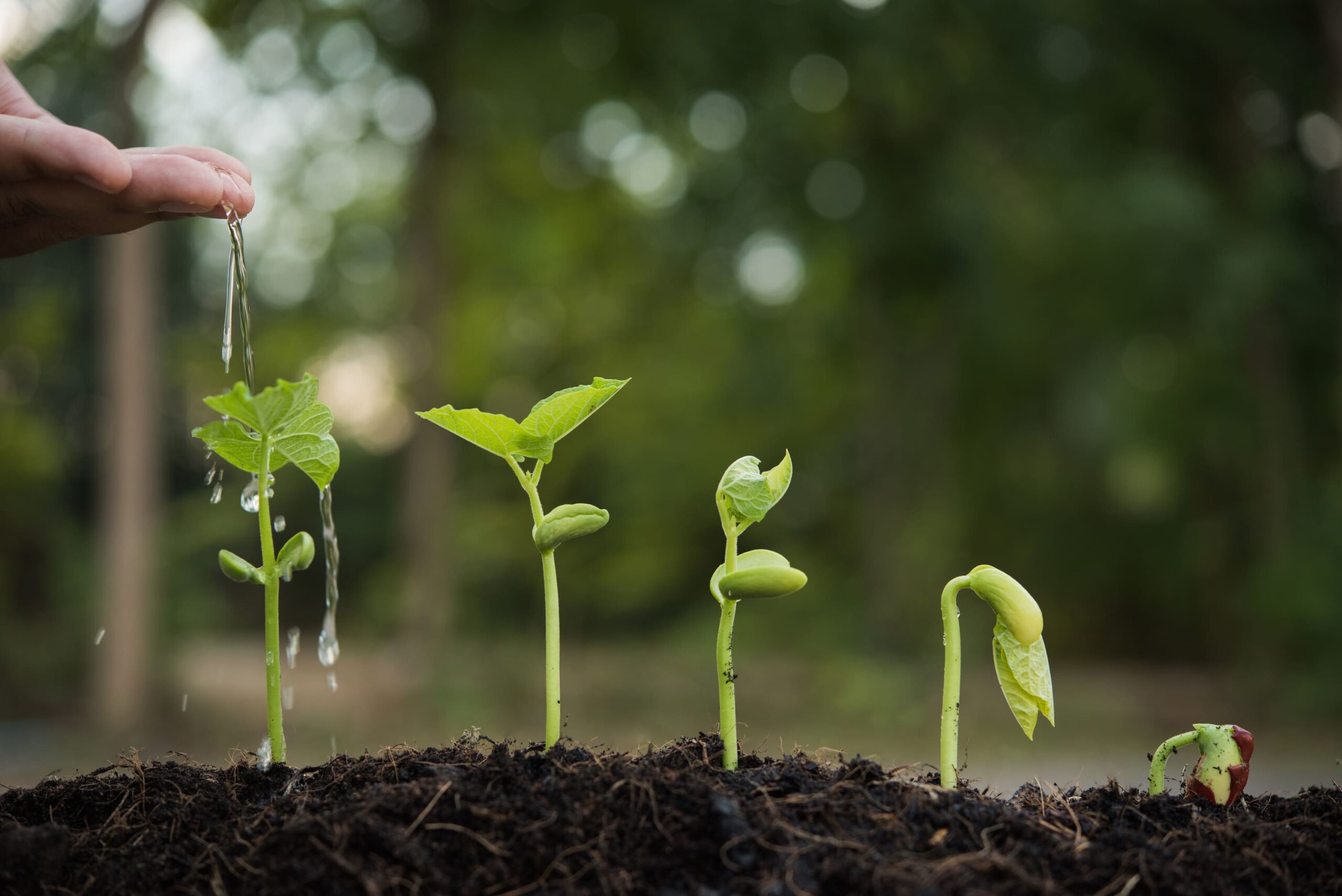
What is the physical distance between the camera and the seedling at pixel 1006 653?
3.98 feet

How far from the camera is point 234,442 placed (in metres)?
1.32

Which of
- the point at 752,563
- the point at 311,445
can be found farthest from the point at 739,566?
the point at 311,445

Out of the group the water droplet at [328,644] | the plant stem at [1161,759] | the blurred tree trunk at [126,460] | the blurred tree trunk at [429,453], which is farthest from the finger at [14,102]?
the blurred tree trunk at [429,453]

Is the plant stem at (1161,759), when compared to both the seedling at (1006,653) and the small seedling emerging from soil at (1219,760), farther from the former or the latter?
the seedling at (1006,653)

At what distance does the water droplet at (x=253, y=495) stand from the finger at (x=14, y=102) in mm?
839

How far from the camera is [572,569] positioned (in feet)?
42.0

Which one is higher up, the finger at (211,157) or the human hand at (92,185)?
the finger at (211,157)

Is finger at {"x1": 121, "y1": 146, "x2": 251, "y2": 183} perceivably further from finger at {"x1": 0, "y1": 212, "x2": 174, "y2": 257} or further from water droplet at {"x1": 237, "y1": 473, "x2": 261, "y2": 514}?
water droplet at {"x1": 237, "y1": 473, "x2": 261, "y2": 514}

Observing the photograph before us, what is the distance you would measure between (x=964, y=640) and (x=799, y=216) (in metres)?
4.18

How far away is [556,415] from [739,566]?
0.30 metres

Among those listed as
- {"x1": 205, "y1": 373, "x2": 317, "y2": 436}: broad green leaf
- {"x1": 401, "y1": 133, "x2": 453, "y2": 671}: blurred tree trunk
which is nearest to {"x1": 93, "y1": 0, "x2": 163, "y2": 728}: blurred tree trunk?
{"x1": 401, "y1": 133, "x2": 453, "y2": 671}: blurred tree trunk

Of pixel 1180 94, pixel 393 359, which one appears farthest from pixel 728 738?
pixel 393 359

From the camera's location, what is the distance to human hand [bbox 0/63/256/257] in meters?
1.31

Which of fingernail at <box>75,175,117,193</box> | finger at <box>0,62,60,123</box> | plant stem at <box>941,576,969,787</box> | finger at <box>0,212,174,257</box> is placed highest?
finger at <box>0,62,60,123</box>
